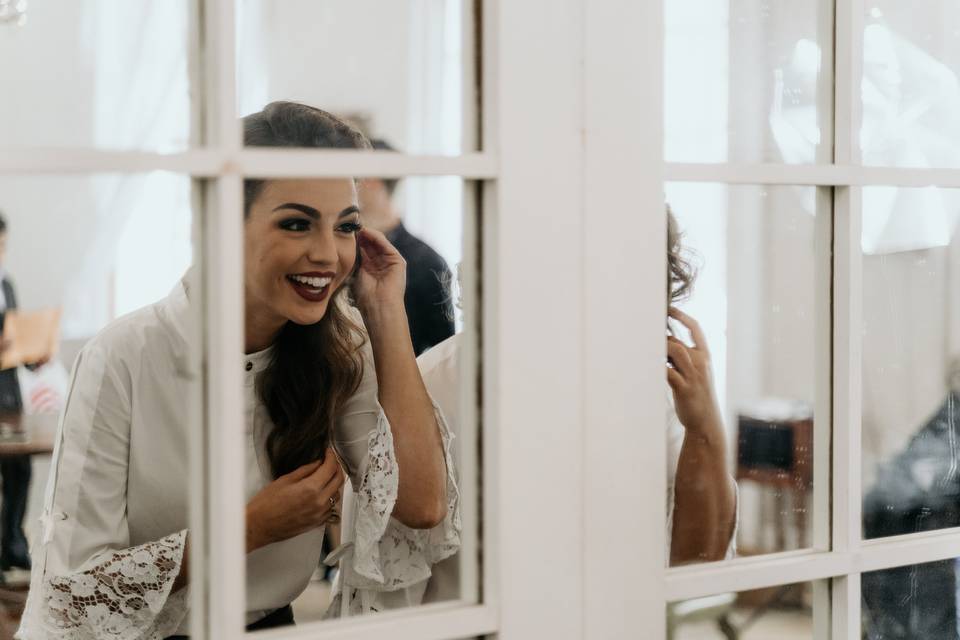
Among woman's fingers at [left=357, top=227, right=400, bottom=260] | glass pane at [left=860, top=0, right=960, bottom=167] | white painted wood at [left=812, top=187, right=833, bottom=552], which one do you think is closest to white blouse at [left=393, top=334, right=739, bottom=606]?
woman's fingers at [left=357, top=227, right=400, bottom=260]

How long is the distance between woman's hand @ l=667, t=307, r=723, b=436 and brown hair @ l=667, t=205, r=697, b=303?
2cm

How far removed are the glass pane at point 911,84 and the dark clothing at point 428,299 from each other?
0.58m

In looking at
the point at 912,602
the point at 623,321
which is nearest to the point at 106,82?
the point at 623,321

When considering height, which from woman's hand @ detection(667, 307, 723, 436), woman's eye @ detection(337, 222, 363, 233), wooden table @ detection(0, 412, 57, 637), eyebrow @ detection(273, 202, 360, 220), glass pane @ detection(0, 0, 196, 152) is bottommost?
wooden table @ detection(0, 412, 57, 637)

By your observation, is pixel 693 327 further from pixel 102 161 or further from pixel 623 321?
pixel 102 161

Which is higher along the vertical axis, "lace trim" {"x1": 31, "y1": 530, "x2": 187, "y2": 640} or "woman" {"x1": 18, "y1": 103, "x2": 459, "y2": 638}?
"woman" {"x1": 18, "y1": 103, "x2": 459, "y2": 638}

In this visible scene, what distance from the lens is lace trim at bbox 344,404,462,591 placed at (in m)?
1.08

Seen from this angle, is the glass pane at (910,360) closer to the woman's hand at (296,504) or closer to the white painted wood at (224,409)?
the woman's hand at (296,504)

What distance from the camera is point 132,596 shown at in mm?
1120

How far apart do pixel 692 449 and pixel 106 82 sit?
0.74 metres

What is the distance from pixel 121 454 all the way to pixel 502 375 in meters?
0.43

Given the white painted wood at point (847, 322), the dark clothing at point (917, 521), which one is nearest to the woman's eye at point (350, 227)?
the white painted wood at point (847, 322)

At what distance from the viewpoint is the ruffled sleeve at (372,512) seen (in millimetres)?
1075

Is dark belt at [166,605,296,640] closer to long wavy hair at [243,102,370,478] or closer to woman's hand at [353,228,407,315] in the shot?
long wavy hair at [243,102,370,478]
